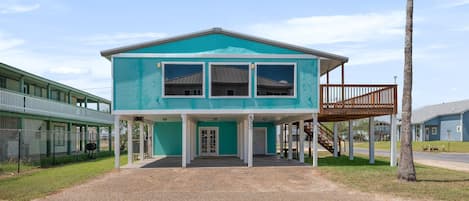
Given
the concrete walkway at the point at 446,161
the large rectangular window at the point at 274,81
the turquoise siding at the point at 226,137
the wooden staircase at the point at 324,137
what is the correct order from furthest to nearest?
the turquoise siding at the point at 226,137
the wooden staircase at the point at 324,137
the concrete walkway at the point at 446,161
the large rectangular window at the point at 274,81

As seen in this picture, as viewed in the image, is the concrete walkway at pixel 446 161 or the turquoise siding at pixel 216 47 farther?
the concrete walkway at pixel 446 161

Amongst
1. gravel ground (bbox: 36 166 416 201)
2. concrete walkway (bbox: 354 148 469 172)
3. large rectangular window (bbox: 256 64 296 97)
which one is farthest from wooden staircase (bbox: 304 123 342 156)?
gravel ground (bbox: 36 166 416 201)

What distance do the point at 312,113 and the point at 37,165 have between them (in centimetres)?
→ 1274

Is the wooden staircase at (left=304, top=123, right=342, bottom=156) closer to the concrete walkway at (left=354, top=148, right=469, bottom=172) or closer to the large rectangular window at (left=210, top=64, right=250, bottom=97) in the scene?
the concrete walkway at (left=354, top=148, right=469, bottom=172)

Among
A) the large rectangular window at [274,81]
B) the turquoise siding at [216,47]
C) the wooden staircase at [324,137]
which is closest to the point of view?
the turquoise siding at [216,47]

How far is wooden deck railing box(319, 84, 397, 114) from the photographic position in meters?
21.9

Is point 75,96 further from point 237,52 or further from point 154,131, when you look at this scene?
point 237,52

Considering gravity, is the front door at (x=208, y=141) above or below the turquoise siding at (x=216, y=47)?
below

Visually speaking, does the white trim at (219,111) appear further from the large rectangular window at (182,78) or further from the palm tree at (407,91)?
the palm tree at (407,91)

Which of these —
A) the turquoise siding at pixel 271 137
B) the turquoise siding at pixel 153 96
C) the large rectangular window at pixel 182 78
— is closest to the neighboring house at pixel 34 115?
the turquoise siding at pixel 153 96

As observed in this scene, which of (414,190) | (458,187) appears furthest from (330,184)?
(458,187)

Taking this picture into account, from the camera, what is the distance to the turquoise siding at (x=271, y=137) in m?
32.6

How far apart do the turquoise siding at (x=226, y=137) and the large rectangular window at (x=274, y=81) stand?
9413 mm

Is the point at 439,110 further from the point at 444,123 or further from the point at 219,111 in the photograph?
the point at 219,111
